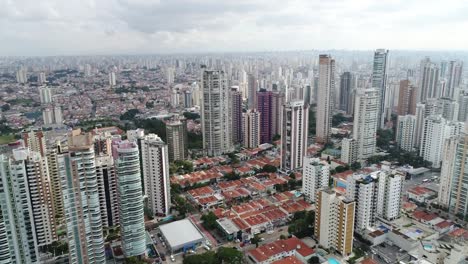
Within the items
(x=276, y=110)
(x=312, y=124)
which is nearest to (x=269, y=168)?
(x=276, y=110)

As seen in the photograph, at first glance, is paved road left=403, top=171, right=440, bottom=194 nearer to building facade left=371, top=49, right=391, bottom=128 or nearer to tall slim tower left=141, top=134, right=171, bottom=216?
building facade left=371, top=49, right=391, bottom=128

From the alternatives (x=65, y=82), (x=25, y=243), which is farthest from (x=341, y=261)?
(x=65, y=82)

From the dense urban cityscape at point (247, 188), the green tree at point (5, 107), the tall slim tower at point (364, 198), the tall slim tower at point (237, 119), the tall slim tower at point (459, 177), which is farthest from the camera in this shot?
the green tree at point (5, 107)

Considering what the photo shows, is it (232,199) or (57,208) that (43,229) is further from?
(232,199)

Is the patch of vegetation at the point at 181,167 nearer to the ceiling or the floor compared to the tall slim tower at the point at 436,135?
nearer to the floor

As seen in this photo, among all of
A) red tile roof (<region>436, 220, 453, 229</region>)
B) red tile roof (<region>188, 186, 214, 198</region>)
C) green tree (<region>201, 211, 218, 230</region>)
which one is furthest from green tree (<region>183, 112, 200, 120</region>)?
red tile roof (<region>436, 220, 453, 229</region>)

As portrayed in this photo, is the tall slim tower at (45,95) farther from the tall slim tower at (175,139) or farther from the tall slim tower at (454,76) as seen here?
the tall slim tower at (454,76)

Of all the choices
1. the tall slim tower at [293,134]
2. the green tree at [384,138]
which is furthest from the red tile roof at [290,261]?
the green tree at [384,138]
